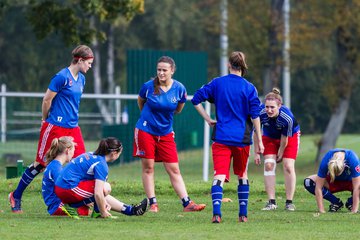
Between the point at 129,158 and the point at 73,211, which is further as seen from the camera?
the point at 129,158

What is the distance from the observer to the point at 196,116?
87.5ft

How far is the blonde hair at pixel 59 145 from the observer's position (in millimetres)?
12859

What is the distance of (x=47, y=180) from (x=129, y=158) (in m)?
12.6

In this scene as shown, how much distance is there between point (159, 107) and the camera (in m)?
13.7

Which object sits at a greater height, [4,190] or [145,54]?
[145,54]

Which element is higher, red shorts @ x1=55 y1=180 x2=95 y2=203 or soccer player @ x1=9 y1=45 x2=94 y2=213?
soccer player @ x1=9 y1=45 x2=94 y2=213

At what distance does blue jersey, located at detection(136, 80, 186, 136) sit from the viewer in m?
13.6

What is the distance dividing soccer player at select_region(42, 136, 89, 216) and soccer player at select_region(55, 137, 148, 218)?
0.68 feet

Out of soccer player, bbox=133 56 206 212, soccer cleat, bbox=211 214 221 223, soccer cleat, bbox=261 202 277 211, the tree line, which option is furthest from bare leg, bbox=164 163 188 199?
the tree line

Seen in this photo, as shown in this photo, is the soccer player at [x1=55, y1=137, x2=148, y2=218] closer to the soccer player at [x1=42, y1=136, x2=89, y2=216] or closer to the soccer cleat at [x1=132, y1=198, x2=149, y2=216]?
the soccer player at [x1=42, y1=136, x2=89, y2=216]

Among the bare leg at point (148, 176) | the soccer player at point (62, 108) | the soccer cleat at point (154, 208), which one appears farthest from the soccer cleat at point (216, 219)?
the soccer player at point (62, 108)

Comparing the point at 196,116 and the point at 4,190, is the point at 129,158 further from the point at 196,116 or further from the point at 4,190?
the point at 4,190

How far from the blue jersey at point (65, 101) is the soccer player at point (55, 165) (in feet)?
2.02

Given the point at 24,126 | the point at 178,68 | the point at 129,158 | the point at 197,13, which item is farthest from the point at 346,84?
the point at 197,13
